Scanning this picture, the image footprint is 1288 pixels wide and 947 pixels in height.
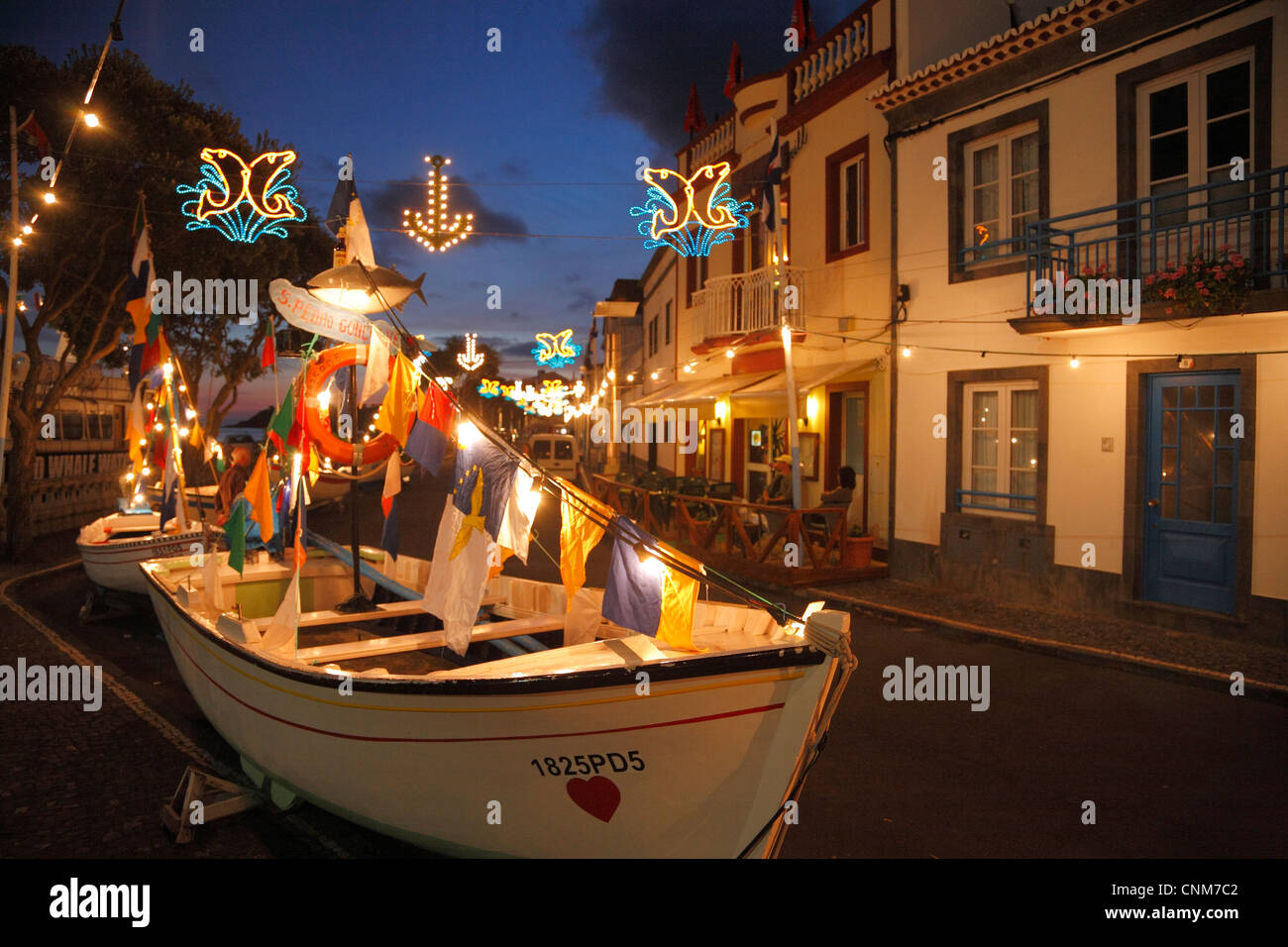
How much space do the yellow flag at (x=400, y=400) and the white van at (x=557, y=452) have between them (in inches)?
894

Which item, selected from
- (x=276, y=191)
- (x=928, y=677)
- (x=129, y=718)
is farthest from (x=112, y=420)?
(x=928, y=677)

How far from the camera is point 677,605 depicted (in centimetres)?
385

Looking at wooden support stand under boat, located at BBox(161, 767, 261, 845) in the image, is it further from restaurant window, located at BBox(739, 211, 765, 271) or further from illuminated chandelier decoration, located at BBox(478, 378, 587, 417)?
illuminated chandelier decoration, located at BBox(478, 378, 587, 417)

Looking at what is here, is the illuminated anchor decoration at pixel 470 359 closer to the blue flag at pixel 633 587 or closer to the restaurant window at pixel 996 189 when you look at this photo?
the restaurant window at pixel 996 189

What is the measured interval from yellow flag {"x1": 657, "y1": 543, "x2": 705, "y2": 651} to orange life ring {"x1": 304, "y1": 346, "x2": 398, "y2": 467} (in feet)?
8.66

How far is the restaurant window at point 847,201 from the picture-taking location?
13.3 metres

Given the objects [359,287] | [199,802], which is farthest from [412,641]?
[359,287]

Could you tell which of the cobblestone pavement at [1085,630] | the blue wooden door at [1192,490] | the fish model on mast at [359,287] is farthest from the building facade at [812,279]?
the fish model on mast at [359,287]

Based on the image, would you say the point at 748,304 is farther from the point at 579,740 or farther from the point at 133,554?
the point at 579,740

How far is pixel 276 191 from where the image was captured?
10.5 metres

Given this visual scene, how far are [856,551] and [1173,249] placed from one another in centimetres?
548

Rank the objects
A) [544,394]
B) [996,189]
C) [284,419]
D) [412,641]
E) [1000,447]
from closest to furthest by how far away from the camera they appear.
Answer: [412,641]
[284,419]
[1000,447]
[996,189]
[544,394]

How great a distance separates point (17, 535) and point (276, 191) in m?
7.70

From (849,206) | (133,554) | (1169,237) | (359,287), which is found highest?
(849,206)
